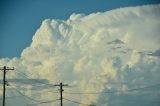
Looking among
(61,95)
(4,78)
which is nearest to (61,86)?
(61,95)

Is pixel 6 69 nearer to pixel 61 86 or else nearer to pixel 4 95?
pixel 4 95

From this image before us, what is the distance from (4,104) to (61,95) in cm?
1365

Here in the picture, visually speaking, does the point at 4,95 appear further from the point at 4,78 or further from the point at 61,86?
the point at 61,86

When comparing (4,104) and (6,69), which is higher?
(6,69)

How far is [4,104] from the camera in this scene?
276ft

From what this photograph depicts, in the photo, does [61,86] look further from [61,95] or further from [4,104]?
[4,104]

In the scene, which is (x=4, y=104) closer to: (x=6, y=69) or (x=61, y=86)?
(x=6, y=69)

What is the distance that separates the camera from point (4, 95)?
8419cm

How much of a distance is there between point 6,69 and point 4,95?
5.02 m

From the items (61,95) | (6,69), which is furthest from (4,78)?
(61,95)

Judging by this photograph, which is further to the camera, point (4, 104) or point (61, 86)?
point (61, 86)

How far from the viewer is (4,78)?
87.3m

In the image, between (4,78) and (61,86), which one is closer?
(4,78)

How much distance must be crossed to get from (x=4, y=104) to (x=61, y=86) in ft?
51.3
